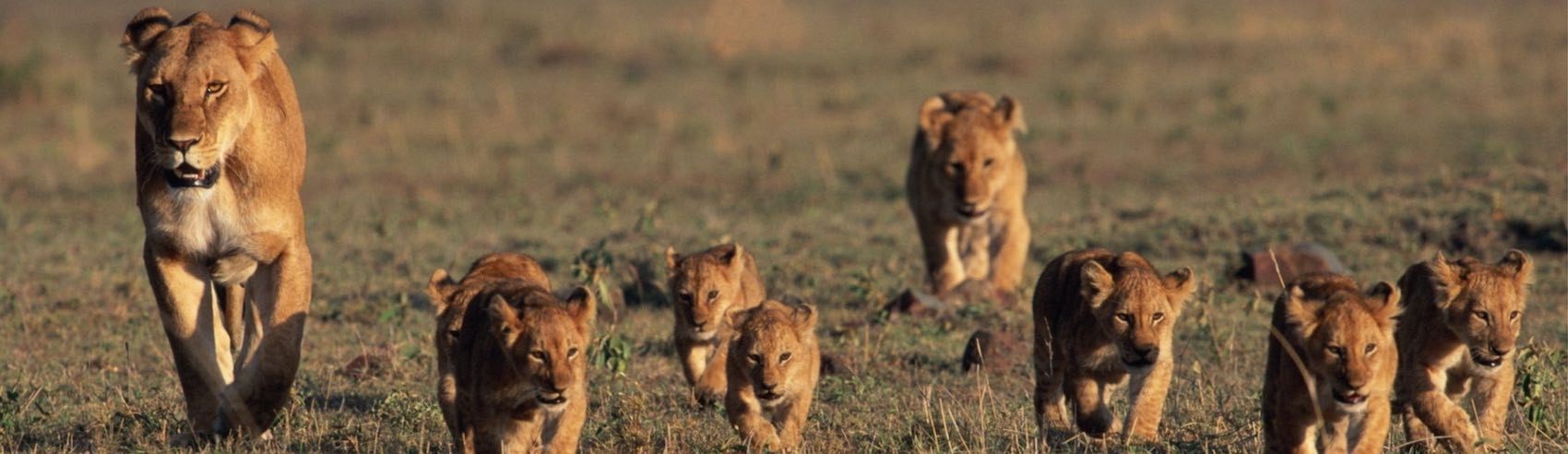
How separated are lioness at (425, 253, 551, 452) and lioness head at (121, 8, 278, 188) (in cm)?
84

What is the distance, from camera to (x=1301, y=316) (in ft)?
18.8

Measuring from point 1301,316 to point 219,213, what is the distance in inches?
138

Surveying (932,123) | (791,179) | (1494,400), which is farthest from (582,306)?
(791,179)

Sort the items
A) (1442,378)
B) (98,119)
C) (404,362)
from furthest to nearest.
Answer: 1. (98,119)
2. (404,362)
3. (1442,378)

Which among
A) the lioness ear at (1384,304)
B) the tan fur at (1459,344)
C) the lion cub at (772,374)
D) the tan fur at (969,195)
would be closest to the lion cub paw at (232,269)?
the lion cub at (772,374)

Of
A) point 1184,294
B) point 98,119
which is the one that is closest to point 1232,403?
point 1184,294

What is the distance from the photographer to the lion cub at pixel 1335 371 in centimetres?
553

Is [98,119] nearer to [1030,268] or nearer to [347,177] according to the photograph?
[347,177]

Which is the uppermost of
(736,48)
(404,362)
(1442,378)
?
(1442,378)

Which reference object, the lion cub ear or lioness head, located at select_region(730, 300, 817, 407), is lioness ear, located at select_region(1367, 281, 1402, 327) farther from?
the lion cub ear

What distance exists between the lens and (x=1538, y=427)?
664cm

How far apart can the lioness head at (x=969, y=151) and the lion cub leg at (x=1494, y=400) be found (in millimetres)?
4426

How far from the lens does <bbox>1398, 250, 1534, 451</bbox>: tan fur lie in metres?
6.12

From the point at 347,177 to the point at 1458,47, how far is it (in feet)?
43.4
